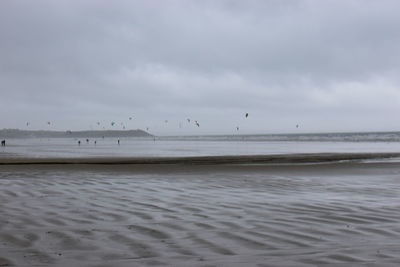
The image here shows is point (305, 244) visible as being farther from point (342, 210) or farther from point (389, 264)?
point (342, 210)

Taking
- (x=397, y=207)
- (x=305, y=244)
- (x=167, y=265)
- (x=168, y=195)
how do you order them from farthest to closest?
(x=168, y=195) < (x=397, y=207) < (x=305, y=244) < (x=167, y=265)

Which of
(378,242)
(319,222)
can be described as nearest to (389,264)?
(378,242)

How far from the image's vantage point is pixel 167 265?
5234 mm

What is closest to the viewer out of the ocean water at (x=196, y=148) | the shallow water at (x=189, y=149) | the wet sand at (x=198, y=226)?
the wet sand at (x=198, y=226)

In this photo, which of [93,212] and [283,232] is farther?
[93,212]

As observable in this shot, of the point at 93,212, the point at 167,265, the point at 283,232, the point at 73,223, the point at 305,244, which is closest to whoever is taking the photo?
the point at 167,265

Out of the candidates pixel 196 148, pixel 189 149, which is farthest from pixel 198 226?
pixel 196 148

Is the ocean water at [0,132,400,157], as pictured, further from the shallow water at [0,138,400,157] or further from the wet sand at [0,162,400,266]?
the wet sand at [0,162,400,266]

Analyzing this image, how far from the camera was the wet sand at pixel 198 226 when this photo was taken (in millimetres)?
5574

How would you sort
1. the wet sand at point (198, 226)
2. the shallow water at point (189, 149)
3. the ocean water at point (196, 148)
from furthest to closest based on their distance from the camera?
the ocean water at point (196, 148), the shallow water at point (189, 149), the wet sand at point (198, 226)

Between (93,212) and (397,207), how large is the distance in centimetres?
681

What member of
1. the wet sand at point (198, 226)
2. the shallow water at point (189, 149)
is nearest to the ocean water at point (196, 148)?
the shallow water at point (189, 149)

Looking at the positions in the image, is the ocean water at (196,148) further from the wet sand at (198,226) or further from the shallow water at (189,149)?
the wet sand at (198,226)

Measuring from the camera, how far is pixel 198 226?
757cm
